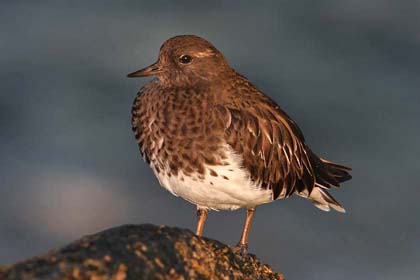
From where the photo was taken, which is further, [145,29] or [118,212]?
[145,29]

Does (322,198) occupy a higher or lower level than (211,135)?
lower

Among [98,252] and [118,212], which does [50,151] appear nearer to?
[118,212]

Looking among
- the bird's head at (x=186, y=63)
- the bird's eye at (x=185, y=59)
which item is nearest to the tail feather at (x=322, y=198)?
the bird's head at (x=186, y=63)

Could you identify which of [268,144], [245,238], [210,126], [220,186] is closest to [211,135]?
[210,126]

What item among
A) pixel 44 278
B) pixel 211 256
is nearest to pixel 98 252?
pixel 44 278

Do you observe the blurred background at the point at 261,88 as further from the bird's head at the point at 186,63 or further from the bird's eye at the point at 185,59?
the bird's eye at the point at 185,59

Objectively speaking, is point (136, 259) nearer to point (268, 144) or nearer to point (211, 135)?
point (211, 135)

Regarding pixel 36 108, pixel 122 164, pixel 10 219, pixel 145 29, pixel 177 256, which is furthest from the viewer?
pixel 145 29
